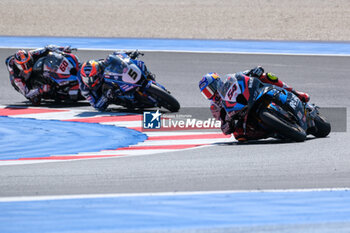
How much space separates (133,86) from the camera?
1317cm

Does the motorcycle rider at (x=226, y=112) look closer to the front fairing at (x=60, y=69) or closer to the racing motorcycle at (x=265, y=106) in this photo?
the racing motorcycle at (x=265, y=106)

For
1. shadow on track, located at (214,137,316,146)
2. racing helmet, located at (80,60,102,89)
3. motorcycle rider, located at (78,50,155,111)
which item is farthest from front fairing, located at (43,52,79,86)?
shadow on track, located at (214,137,316,146)

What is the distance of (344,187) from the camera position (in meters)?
6.65

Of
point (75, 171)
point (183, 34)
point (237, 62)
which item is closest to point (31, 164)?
point (75, 171)

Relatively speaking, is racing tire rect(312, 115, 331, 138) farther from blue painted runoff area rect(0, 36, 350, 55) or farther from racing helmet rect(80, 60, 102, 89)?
blue painted runoff area rect(0, 36, 350, 55)

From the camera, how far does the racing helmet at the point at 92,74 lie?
1323 centimetres

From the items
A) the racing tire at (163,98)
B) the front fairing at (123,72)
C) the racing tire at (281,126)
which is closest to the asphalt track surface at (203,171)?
the racing tire at (281,126)

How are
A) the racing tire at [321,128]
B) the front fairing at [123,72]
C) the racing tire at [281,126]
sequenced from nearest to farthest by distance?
1. the racing tire at [281,126]
2. the racing tire at [321,128]
3. the front fairing at [123,72]

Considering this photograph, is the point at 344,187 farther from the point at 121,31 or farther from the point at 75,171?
the point at 121,31

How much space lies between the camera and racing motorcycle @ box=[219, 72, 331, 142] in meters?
9.11

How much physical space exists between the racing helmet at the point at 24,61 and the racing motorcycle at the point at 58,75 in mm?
117

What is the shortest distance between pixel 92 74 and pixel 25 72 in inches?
70.8

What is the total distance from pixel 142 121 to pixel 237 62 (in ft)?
26.9

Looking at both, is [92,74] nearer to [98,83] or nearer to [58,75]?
[98,83]
